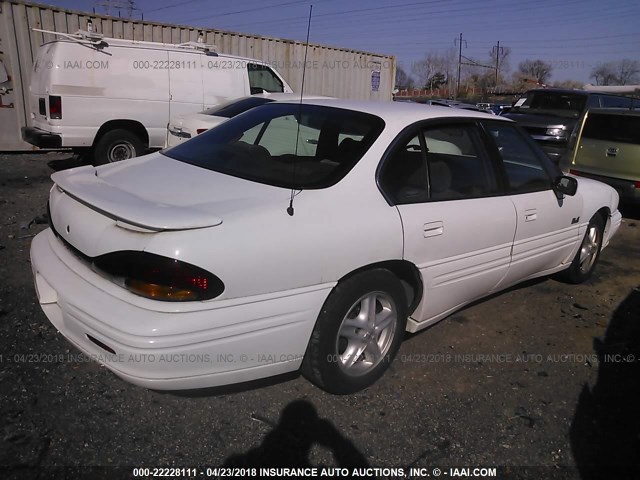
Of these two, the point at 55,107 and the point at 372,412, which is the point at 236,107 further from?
the point at 372,412

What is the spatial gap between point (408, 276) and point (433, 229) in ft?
0.98

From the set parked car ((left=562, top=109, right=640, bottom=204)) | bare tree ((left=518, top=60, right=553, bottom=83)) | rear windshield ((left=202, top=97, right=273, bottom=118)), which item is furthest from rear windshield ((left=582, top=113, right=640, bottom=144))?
bare tree ((left=518, top=60, right=553, bottom=83))

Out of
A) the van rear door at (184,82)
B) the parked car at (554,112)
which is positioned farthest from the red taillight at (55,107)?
the parked car at (554,112)

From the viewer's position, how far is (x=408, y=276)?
9.36 feet

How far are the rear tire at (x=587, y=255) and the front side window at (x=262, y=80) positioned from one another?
6.21 m

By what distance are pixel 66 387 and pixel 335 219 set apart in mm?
1639

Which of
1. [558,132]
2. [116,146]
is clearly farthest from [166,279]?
[558,132]

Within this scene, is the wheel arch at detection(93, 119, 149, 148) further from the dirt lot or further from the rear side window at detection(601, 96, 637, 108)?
Answer: the rear side window at detection(601, 96, 637, 108)

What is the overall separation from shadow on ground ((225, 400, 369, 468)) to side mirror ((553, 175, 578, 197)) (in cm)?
249

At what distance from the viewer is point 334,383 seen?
257 cm

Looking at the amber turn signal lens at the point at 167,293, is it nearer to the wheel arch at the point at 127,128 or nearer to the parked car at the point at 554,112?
the wheel arch at the point at 127,128

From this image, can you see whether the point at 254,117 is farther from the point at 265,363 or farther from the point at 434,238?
the point at 265,363

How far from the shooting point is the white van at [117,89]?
23.9 feet

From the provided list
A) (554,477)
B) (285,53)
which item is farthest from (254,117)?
(285,53)
